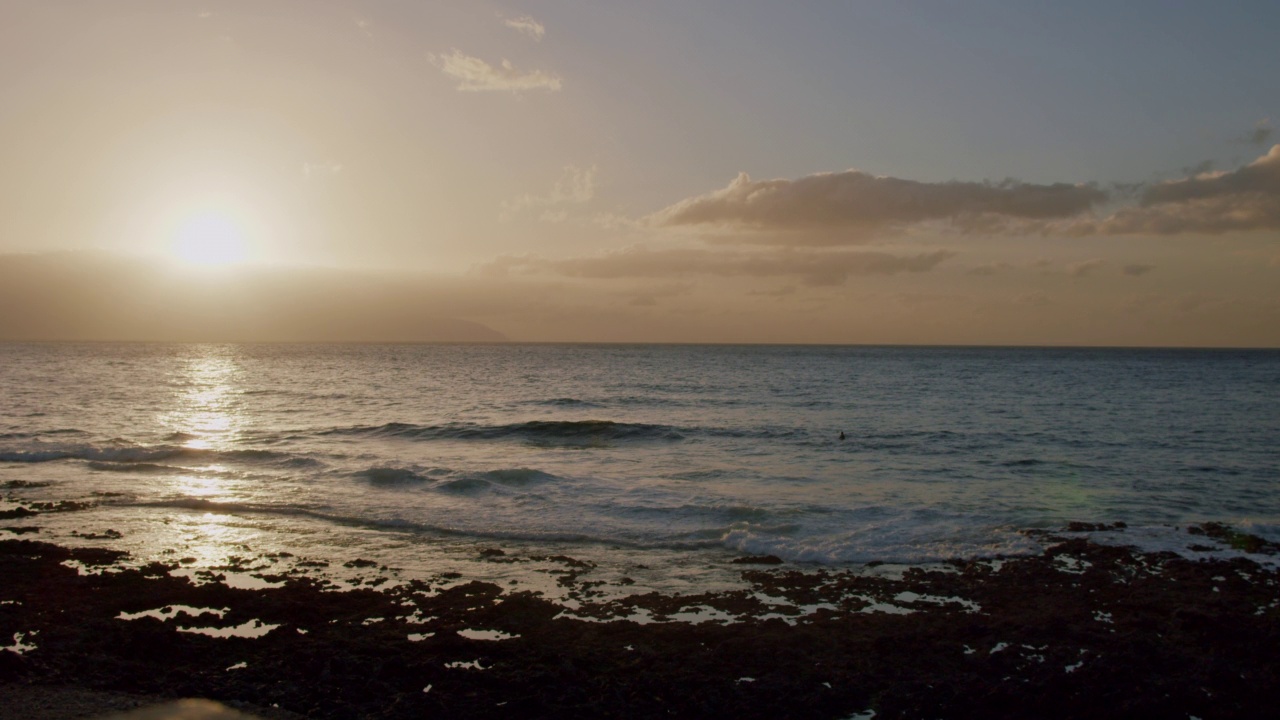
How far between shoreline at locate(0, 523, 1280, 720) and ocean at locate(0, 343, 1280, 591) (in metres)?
1.77

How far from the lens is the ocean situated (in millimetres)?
18000

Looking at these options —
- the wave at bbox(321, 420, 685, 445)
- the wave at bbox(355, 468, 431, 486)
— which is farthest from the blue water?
the wave at bbox(321, 420, 685, 445)

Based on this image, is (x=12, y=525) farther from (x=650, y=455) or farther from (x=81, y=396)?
(x=81, y=396)

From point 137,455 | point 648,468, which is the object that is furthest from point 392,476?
point 137,455

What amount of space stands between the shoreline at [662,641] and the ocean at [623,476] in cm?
177

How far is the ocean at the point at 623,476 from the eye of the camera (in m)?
18.0

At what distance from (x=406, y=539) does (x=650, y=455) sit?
15283 mm

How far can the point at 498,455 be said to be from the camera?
32.4 m

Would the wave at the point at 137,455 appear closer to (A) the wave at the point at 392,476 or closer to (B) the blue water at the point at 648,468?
(B) the blue water at the point at 648,468

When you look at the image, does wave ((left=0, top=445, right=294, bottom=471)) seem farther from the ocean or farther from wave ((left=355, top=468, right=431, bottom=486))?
wave ((left=355, top=468, right=431, bottom=486))

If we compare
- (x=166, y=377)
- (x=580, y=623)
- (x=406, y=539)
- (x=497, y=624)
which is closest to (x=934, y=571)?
(x=580, y=623)

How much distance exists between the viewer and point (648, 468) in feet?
94.9

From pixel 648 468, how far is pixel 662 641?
17.6 m

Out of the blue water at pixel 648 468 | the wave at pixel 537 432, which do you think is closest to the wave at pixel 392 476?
the blue water at pixel 648 468
